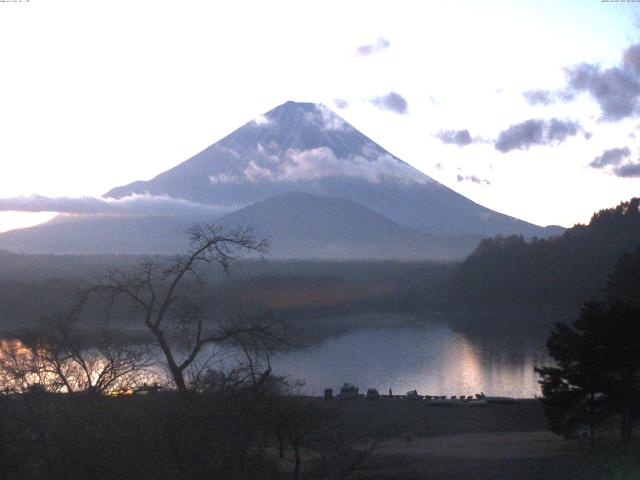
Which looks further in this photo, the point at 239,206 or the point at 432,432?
the point at 239,206

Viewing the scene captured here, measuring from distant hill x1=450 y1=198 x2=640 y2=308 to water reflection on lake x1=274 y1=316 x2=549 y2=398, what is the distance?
13.7 meters

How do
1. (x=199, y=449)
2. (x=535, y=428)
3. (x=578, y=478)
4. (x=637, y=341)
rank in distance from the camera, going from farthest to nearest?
(x=535, y=428)
(x=637, y=341)
(x=578, y=478)
(x=199, y=449)

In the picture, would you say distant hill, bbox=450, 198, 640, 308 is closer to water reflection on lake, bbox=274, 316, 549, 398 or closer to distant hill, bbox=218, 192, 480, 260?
water reflection on lake, bbox=274, 316, 549, 398

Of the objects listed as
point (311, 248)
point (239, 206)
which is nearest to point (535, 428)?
point (311, 248)

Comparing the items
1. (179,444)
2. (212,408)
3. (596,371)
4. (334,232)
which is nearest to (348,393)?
(596,371)

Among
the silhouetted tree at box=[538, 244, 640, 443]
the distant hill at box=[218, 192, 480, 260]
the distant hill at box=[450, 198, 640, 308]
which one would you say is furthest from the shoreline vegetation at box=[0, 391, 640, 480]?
the distant hill at box=[218, 192, 480, 260]

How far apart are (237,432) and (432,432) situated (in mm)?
11021

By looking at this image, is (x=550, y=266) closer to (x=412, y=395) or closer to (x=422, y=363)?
(x=422, y=363)

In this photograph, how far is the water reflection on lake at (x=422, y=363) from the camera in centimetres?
1961

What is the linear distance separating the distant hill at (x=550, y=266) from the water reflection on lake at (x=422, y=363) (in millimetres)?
13684

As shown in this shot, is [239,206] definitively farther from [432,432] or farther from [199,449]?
[199,449]

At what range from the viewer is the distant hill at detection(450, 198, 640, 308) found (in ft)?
140

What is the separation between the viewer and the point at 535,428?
14938 mm

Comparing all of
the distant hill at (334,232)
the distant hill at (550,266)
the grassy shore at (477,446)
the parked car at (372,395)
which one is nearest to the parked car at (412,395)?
the grassy shore at (477,446)
